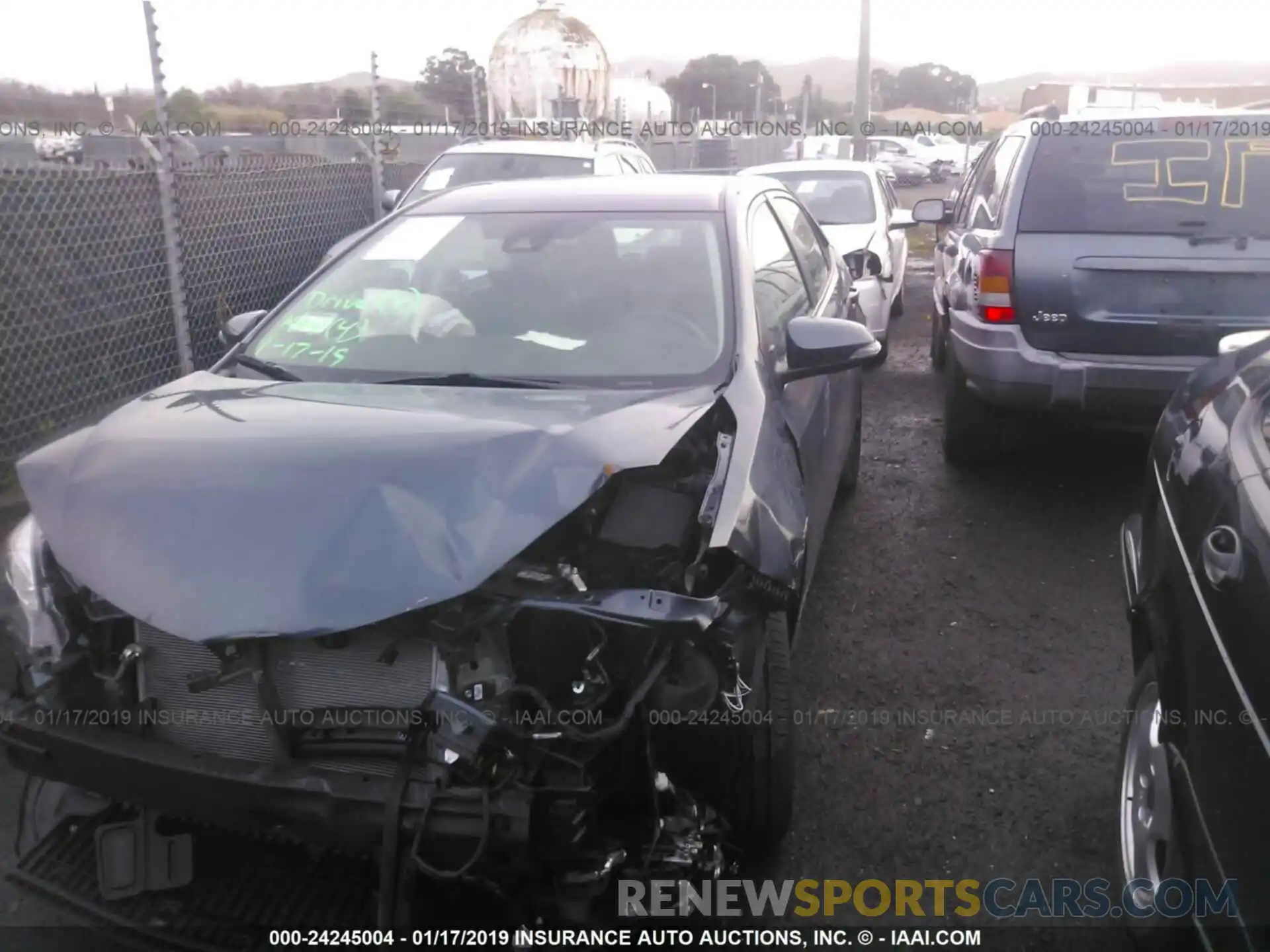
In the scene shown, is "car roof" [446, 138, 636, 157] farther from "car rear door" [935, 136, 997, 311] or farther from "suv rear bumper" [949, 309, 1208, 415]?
"suv rear bumper" [949, 309, 1208, 415]

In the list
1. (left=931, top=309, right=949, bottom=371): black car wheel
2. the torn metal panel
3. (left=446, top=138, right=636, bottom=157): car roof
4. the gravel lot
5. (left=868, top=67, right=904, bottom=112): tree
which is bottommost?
the gravel lot

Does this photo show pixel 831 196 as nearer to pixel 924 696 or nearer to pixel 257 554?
pixel 924 696

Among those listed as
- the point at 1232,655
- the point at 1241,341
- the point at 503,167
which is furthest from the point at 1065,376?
the point at 503,167

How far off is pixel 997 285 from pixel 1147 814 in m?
3.03

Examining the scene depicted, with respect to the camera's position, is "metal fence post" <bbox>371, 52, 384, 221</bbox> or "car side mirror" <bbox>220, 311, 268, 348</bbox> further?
"metal fence post" <bbox>371, 52, 384, 221</bbox>

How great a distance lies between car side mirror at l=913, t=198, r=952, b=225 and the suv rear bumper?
236cm

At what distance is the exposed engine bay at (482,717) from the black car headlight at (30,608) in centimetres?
2

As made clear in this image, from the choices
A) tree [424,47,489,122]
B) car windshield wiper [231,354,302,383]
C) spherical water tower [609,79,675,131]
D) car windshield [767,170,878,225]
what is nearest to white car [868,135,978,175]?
spherical water tower [609,79,675,131]

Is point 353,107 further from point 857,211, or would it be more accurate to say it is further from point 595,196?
point 595,196

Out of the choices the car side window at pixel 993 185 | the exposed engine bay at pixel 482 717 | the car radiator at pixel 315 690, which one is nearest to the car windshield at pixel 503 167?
the car side window at pixel 993 185

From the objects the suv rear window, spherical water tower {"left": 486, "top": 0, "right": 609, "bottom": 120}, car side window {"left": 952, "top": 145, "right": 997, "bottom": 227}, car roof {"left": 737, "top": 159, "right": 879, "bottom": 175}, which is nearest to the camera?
the suv rear window

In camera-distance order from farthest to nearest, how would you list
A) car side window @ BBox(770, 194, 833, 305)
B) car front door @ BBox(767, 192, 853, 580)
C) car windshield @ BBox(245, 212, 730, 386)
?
car side window @ BBox(770, 194, 833, 305), car front door @ BBox(767, 192, 853, 580), car windshield @ BBox(245, 212, 730, 386)

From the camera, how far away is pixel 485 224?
12.1 feet

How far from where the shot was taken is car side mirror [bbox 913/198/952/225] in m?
7.20
